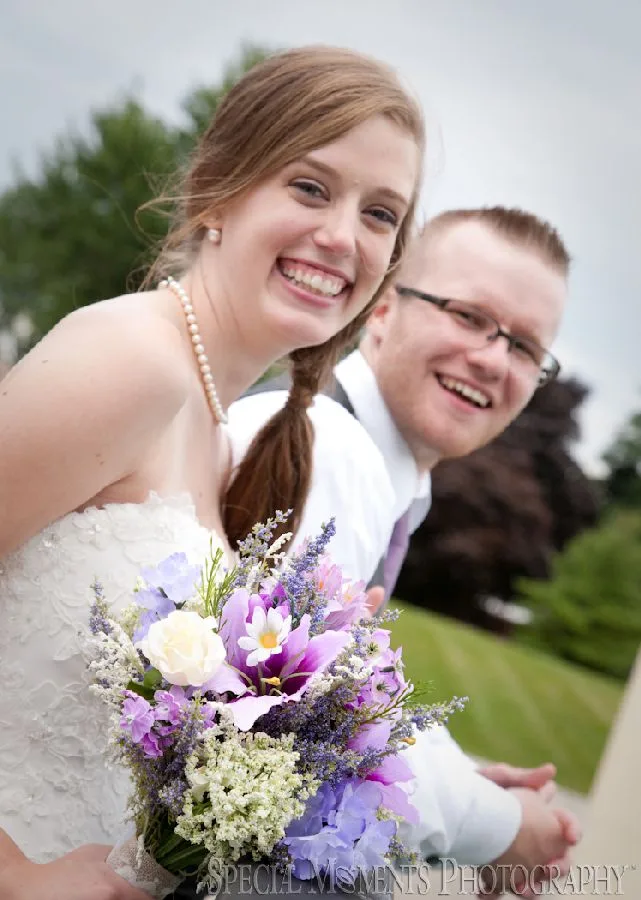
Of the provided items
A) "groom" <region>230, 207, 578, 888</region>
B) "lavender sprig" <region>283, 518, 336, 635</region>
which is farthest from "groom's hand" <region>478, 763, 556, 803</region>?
"lavender sprig" <region>283, 518, 336, 635</region>

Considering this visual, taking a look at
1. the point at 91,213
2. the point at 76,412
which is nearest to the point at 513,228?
the point at 91,213

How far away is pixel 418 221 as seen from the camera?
99.4 inches

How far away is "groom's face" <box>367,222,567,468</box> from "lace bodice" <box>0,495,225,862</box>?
3.84 feet

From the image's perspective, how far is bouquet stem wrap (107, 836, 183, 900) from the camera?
1.54m

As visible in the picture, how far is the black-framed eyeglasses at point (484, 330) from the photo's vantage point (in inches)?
110

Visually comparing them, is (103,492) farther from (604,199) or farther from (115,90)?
(604,199)

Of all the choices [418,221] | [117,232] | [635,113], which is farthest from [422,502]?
[635,113]

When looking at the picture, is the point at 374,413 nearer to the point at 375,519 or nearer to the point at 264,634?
the point at 375,519

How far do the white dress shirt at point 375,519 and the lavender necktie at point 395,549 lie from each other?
139 mm

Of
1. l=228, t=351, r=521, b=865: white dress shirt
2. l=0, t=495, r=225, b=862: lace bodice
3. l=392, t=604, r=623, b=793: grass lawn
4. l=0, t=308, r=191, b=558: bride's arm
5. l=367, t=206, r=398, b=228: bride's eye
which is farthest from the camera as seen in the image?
l=392, t=604, r=623, b=793: grass lawn

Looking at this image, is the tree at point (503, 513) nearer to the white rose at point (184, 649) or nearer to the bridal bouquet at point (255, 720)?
the bridal bouquet at point (255, 720)

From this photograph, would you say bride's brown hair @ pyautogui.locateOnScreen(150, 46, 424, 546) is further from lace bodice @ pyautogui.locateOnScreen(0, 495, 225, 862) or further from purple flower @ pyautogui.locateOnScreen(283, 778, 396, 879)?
purple flower @ pyautogui.locateOnScreen(283, 778, 396, 879)

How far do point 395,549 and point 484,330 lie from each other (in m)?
0.69

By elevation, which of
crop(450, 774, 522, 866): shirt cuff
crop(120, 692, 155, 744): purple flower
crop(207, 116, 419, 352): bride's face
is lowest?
crop(450, 774, 522, 866): shirt cuff
